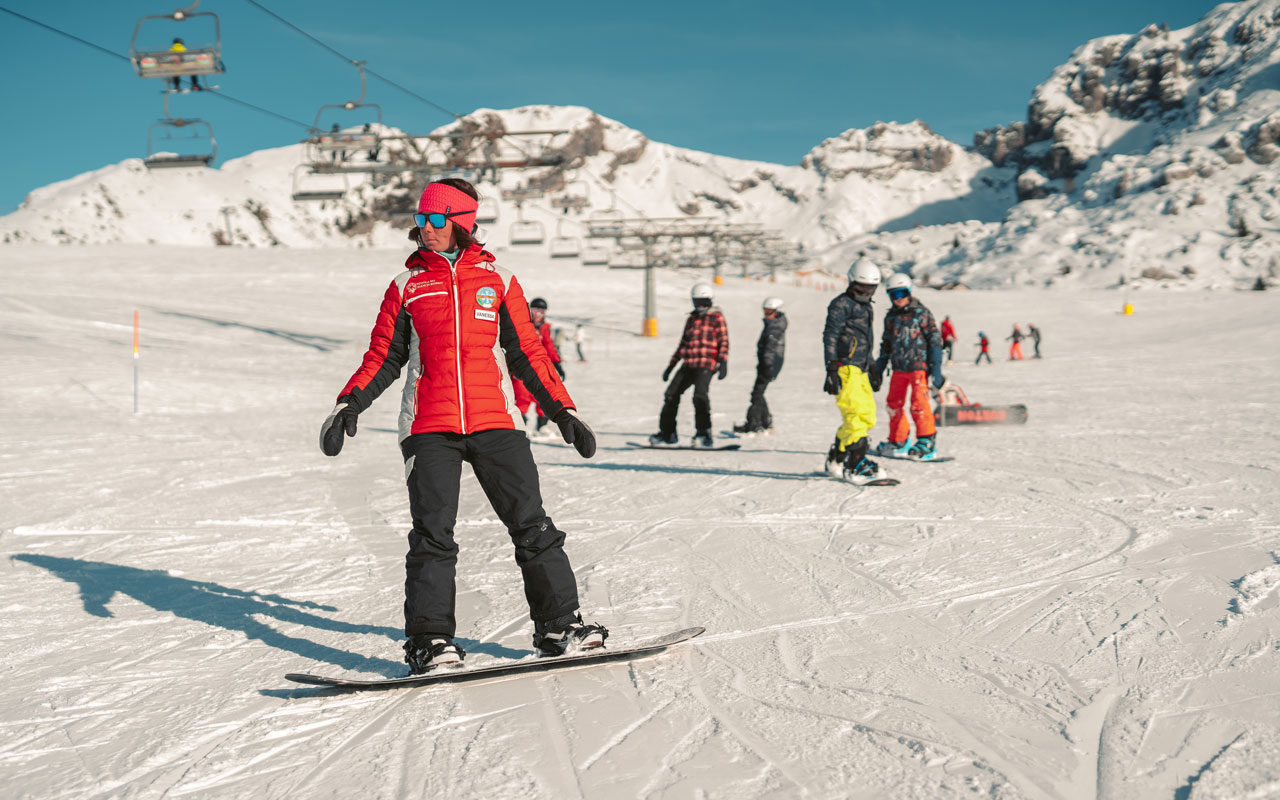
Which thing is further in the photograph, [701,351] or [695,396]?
[695,396]

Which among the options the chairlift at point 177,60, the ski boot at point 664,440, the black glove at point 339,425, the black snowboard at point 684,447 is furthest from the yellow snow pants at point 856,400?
the chairlift at point 177,60

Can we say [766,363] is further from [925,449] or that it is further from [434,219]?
[434,219]

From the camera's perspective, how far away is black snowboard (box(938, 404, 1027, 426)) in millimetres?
10844

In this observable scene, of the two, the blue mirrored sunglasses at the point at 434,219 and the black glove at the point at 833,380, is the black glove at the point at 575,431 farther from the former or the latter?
the black glove at the point at 833,380

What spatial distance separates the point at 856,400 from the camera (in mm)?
6719

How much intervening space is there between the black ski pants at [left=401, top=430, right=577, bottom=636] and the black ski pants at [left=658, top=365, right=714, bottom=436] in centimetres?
586

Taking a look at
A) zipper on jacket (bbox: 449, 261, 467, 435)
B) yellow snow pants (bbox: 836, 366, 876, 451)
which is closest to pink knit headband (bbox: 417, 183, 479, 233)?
zipper on jacket (bbox: 449, 261, 467, 435)

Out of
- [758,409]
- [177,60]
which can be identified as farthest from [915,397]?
[177,60]

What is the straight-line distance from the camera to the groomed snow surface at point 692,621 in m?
2.54

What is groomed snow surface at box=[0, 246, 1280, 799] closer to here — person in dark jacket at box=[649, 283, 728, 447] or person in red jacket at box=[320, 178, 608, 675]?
person in red jacket at box=[320, 178, 608, 675]

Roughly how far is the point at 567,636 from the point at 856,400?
4.04 m

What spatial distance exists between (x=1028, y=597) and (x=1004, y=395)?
12.6 meters

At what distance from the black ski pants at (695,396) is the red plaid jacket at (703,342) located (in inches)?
3.2

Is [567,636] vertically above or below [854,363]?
below
